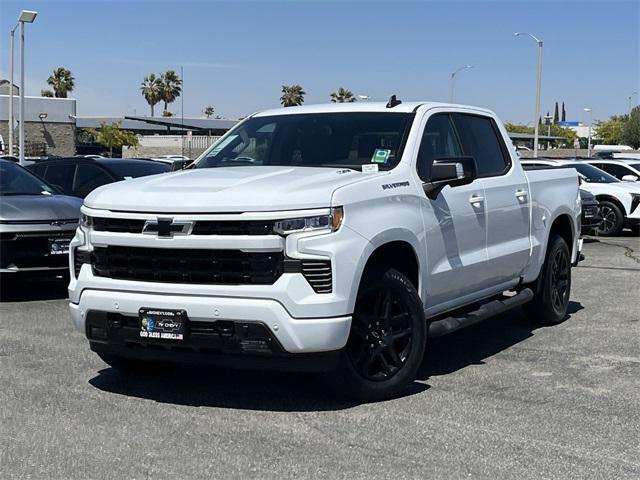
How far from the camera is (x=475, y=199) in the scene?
21.5 feet

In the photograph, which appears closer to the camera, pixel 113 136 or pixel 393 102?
pixel 393 102

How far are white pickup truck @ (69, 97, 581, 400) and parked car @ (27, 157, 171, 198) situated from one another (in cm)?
586

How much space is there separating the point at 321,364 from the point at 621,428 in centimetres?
176

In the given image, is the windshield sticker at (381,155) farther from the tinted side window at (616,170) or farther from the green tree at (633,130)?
the green tree at (633,130)

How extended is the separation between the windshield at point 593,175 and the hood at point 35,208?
12.6 metres

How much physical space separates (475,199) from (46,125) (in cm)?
4996

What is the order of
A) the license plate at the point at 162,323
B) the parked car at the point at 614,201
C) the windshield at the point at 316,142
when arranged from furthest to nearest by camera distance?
the parked car at the point at 614,201, the windshield at the point at 316,142, the license plate at the point at 162,323

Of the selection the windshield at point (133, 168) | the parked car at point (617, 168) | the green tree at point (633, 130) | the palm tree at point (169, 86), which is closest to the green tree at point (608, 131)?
the green tree at point (633, 130)

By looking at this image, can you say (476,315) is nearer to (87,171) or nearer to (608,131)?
(87,171)

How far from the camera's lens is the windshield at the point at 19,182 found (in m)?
9.93

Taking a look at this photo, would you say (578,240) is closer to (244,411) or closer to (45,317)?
(244,411)

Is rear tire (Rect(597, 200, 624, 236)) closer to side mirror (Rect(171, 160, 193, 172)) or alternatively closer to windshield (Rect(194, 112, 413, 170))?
windshield (Rect(194, 112, 413, 170))

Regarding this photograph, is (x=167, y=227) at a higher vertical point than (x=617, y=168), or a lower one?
lower

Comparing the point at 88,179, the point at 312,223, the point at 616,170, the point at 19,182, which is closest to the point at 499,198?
the point at 312,223
